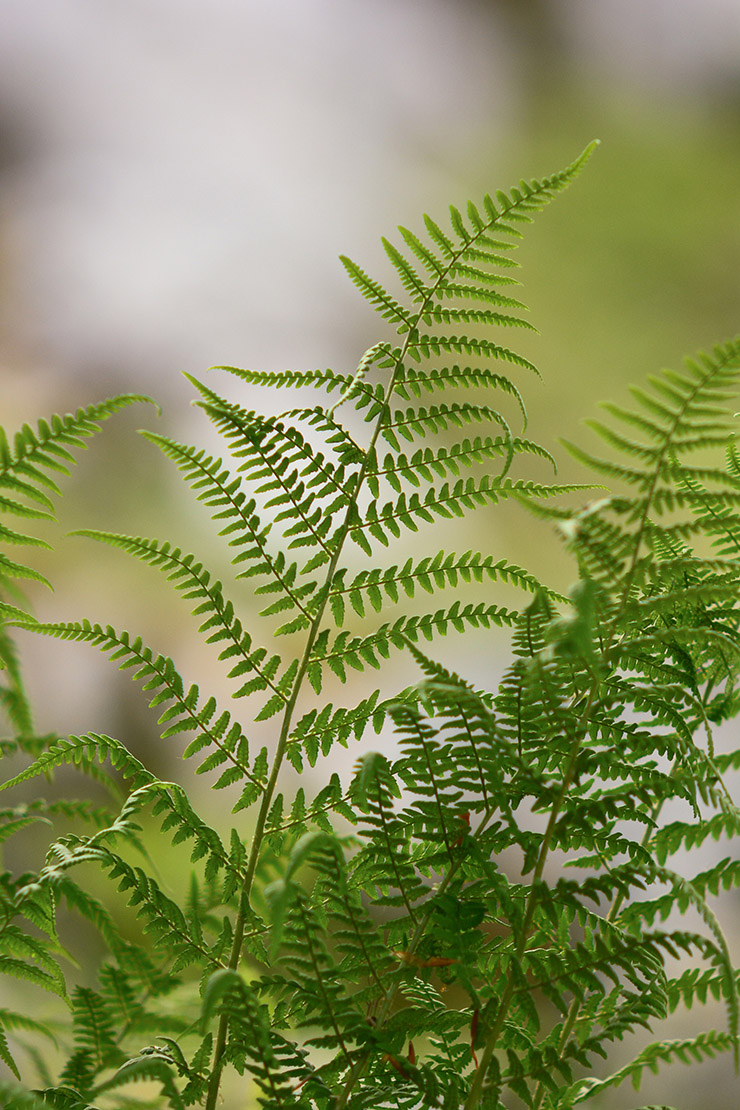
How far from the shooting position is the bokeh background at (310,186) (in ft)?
12.6

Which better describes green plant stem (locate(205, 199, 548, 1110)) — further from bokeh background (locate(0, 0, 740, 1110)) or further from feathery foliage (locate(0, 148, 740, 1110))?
bokeh background (locate(0, 0, 740, 1110))

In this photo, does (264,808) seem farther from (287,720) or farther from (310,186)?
(310,186)

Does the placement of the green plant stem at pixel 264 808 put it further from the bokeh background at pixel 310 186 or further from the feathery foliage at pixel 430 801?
the bokeh background at pixel 310 186

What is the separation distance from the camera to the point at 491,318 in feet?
2.23

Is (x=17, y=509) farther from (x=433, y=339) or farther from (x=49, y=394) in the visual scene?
(x=49, y=394)

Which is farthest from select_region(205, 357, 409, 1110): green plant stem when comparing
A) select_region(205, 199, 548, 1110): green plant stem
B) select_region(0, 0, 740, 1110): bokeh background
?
select_region(0, 0, 740, 1110): bokeh background

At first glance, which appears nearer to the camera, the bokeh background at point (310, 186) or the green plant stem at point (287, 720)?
the green plant stem at point (287, 720)

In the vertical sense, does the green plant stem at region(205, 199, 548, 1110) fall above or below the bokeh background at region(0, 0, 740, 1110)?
below

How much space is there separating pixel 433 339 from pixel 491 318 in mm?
53

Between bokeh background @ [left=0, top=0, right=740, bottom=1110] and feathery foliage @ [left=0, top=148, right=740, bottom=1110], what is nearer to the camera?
feathery foliage @ [left=0, top=148, right=740, bottom=1110]

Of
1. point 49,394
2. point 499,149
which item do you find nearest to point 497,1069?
point 49,394

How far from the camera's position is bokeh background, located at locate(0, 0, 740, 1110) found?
3842mm

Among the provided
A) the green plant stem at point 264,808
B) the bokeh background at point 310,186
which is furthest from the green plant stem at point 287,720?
the bokeh background at point 310,186

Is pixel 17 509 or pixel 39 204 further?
pixel 39 204
